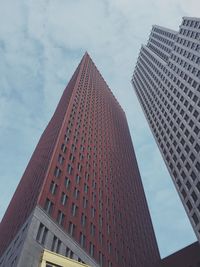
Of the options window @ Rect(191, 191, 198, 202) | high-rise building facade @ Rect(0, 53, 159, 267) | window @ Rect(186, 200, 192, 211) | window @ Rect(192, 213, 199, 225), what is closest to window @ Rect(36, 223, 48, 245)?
high-rise building facade @ Rect(0, 53, 159, 267)

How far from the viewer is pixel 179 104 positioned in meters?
83.0

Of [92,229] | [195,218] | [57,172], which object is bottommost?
[92,229]

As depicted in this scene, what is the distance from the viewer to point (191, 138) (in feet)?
230

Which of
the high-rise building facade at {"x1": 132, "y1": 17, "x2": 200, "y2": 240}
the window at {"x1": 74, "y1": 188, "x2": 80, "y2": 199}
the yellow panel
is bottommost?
the yellow panel

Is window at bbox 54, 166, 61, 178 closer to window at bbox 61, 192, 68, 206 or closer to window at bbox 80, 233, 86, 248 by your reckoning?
window at bbox 61, 192, 68, 206

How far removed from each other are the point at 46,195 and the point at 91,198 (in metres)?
17.3

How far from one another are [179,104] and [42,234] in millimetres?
54805

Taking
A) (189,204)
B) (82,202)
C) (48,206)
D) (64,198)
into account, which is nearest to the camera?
(48,206)

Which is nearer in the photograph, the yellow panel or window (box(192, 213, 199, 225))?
the yellow panel

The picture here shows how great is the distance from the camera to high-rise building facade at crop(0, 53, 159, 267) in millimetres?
45438

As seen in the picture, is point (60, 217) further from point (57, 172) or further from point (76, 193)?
point (57, 172)

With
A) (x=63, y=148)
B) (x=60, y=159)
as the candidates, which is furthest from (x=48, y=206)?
(x=63, y=148)

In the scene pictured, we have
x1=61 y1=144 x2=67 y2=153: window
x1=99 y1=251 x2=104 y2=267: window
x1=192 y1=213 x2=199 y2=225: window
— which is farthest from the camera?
x1=61 y1=144 x2=67 y2=153: window

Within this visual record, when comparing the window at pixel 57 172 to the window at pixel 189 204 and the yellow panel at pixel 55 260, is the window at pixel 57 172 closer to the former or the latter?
the window at pixel 189 204
